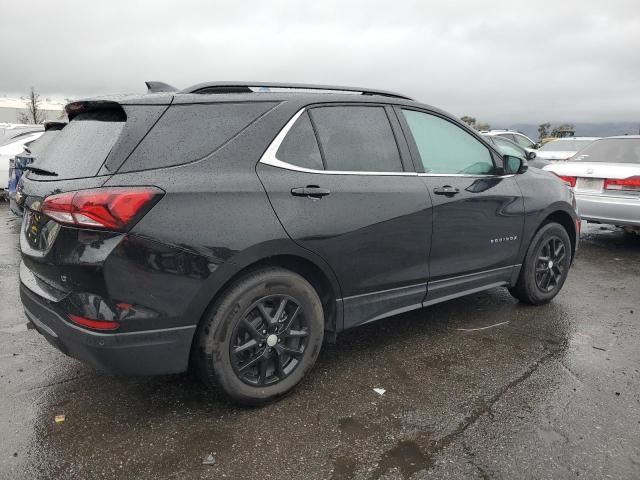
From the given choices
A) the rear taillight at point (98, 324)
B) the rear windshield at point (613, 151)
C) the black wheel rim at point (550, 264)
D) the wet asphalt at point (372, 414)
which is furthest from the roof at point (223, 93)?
the rear windshield at point (613, 151)

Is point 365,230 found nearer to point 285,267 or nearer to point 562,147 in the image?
point 285,267

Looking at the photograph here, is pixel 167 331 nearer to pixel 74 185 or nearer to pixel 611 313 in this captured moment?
pixel 74 185

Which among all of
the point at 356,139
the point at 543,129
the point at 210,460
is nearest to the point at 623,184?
the point at 356,139

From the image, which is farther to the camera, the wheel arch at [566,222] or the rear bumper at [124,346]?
the wheel arch at [566,222]

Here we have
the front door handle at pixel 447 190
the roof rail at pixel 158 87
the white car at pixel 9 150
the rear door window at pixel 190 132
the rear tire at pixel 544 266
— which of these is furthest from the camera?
the white car at pixel 9 150

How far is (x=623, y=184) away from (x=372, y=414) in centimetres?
557

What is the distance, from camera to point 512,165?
4.23 m

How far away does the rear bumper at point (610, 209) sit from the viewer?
6605 mm

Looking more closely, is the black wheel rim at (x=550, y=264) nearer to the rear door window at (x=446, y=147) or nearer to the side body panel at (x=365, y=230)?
the rear door window at (x=446, y=147)

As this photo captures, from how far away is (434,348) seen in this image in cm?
378

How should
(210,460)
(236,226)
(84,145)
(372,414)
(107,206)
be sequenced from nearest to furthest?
(107,206) < (210,460) < (236,226) < (84,145) < (372,414)

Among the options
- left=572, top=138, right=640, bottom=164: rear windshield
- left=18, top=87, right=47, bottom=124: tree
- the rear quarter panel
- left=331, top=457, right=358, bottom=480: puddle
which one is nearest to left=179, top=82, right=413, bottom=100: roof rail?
the rear quarter panel

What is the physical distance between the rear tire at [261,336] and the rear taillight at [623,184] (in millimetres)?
5474

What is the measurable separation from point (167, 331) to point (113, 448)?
2.08 feet
